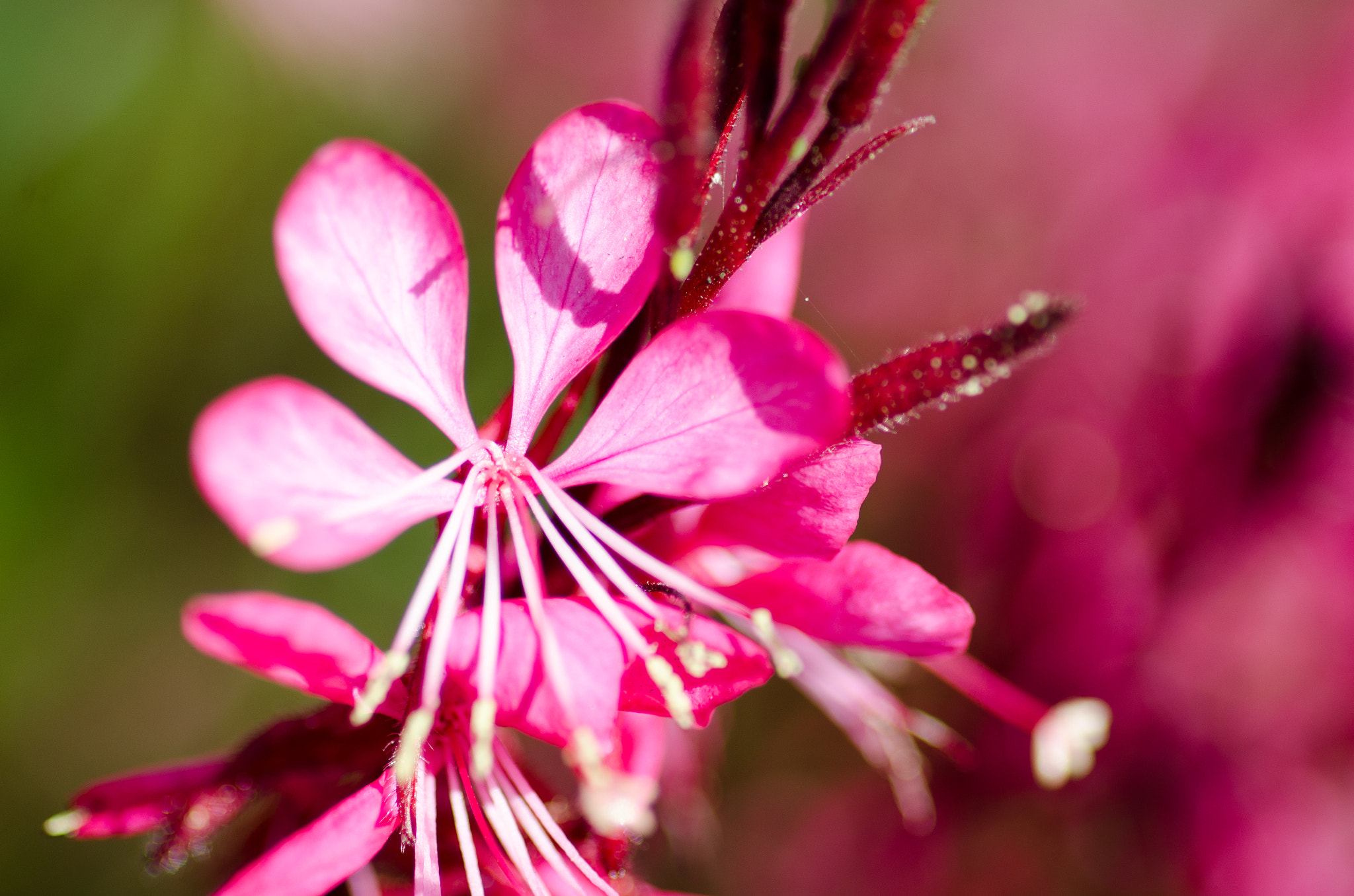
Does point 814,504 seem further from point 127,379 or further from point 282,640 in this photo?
point 127,379

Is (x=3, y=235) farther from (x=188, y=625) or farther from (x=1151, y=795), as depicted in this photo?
(x=1151, y=795)

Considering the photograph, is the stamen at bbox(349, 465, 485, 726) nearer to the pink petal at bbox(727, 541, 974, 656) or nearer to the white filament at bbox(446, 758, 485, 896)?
the white filament at bbox(446, 758, 485, 896)

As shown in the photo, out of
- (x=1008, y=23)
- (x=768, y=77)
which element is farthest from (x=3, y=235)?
(x=1008, y=23)

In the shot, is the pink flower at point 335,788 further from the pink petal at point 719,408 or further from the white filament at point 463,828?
the pink petal at point 719,408

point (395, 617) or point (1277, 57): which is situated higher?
point (1277, 57)

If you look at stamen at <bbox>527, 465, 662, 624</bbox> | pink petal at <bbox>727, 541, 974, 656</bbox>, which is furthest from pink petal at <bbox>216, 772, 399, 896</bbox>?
pink petal at <bbox>727, 541, 974, 656</bbox>

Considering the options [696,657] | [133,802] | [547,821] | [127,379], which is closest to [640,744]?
[547,821]
